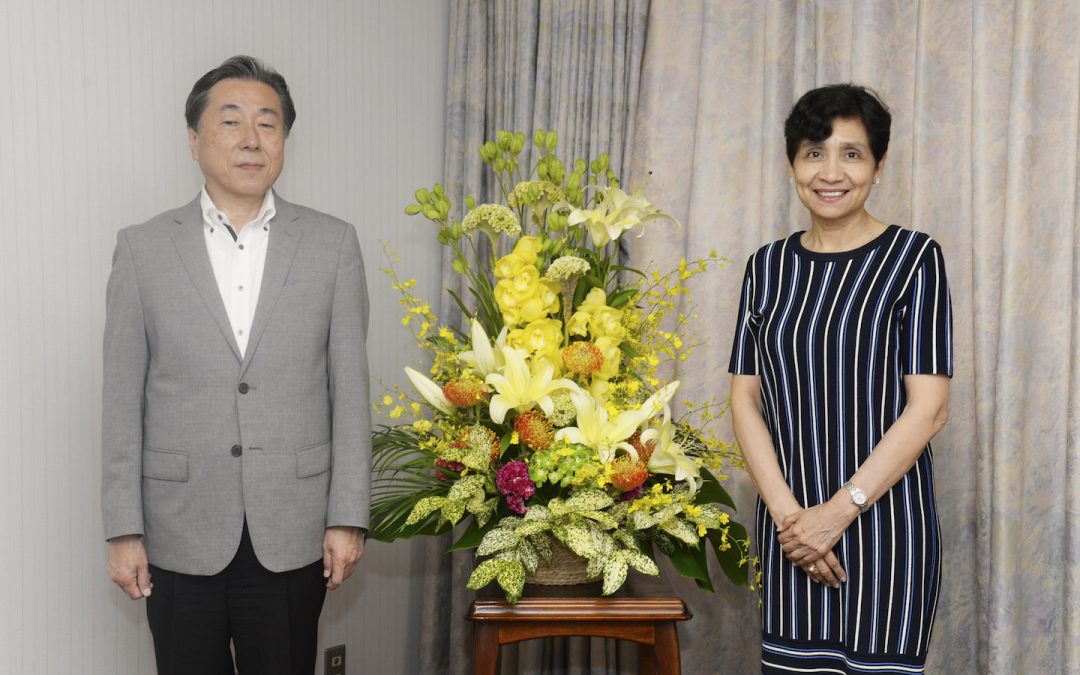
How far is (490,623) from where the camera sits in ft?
5.71

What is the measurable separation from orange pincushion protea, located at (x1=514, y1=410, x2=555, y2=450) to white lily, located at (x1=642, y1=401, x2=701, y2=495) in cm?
18

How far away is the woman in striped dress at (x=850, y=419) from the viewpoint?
1.66 metres

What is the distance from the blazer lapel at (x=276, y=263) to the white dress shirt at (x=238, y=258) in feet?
0.06

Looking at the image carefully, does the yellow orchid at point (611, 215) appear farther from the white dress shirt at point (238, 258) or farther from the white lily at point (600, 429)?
the white dress shirt at point (238, 258)

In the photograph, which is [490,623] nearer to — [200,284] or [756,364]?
[756,364]

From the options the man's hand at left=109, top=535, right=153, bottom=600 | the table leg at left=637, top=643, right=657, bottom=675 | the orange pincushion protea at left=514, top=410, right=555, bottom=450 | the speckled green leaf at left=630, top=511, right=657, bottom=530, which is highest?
the orange pincushion protea at left=514, top=410, right=555, bottom=450

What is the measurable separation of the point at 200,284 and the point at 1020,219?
172 centimetres

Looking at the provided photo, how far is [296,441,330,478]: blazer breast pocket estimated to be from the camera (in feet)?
6.05

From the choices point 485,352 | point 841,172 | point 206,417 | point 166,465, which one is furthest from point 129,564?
point 841,172

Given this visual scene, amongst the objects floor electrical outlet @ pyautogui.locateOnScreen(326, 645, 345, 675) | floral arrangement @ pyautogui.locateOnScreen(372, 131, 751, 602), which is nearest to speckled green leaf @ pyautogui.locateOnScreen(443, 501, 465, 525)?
floral arrangement @ pyautogui.locateOnScreen(372, 131, 751, 602)

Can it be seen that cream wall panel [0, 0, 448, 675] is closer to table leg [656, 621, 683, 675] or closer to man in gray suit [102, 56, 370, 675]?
man in gray suit [102, 56, 370, 675]

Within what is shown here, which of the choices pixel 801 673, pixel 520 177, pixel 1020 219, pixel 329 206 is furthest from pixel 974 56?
pixel 329 206

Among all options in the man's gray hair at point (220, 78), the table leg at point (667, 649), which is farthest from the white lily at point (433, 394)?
the man's gray hair at point (220, 78)

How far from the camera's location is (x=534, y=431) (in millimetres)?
1701
